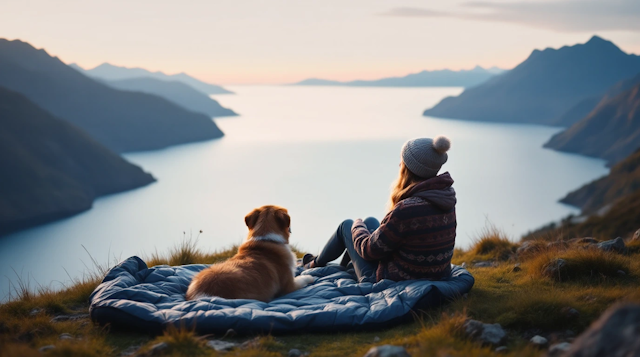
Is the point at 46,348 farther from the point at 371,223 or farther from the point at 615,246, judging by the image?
the point at 615,246

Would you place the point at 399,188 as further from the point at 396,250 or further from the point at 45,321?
the point at 45,321

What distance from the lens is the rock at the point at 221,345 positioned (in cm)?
354

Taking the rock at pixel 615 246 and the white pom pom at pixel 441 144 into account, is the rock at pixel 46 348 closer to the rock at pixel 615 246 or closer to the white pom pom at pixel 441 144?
the white pom pom at pixel 441 144

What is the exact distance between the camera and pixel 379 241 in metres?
4.44

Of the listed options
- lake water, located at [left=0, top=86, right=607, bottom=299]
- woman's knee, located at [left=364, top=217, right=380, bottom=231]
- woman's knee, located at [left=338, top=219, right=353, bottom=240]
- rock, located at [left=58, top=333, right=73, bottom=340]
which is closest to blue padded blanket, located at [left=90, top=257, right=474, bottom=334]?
rock, located at [left=58, top=333, right=73, bottom=340]

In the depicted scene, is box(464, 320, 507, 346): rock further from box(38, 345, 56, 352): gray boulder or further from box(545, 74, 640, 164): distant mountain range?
box(545, 74, 640, 164): distant mountain range

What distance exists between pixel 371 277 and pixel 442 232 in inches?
40.7

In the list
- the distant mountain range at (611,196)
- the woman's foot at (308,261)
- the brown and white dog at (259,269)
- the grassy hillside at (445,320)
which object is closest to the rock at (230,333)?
the grassy hillside at (445,320)

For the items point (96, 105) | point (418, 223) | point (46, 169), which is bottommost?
point (418, 223)

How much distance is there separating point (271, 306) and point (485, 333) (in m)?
1.93

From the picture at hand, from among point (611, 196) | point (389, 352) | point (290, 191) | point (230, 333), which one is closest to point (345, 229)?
point (230, 333)

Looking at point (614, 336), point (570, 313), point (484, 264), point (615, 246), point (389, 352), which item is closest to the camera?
point (614, 336)

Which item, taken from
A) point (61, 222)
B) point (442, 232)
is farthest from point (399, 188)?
point (61, 222)

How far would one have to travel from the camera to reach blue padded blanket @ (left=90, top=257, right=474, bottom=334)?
386cm
